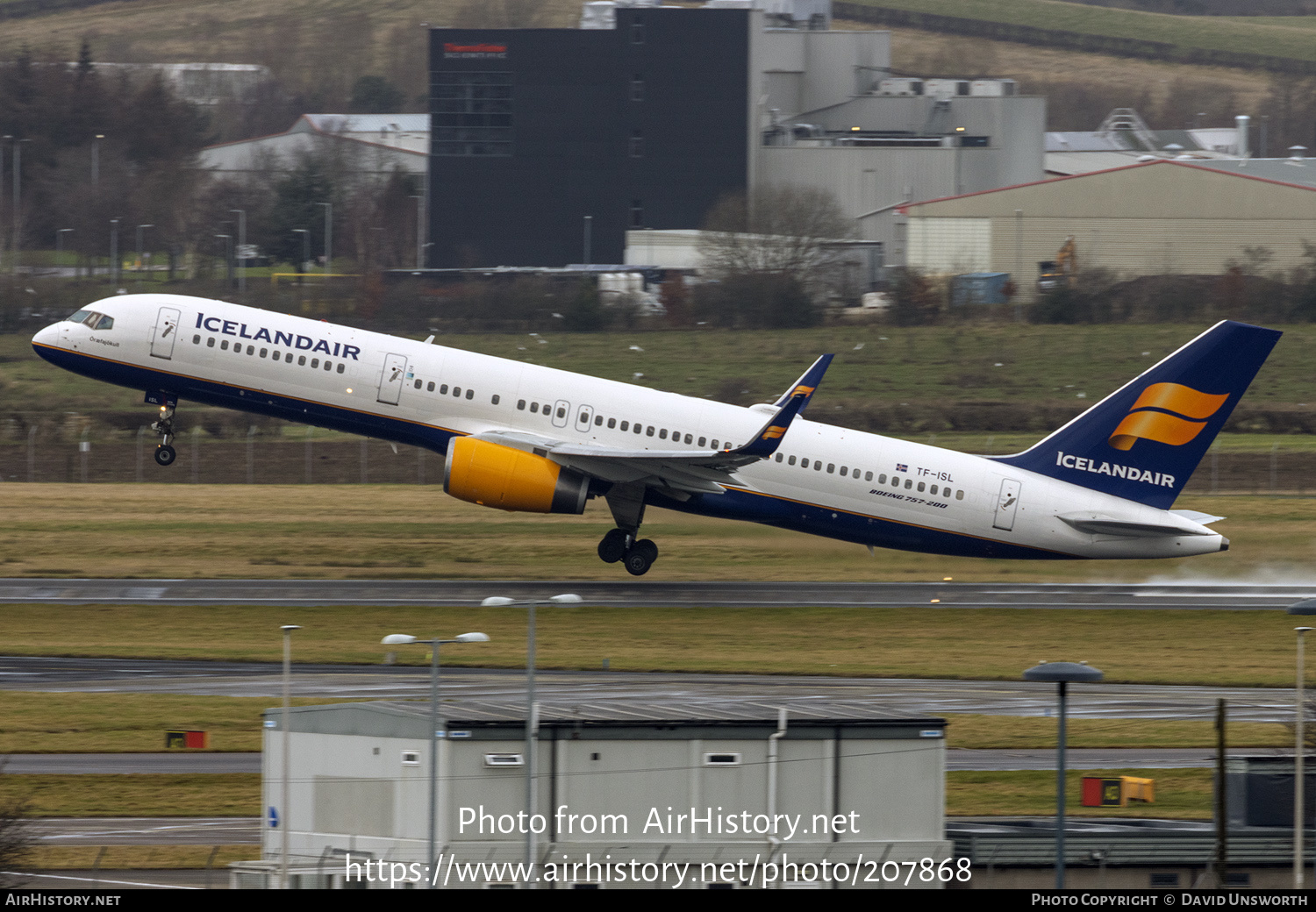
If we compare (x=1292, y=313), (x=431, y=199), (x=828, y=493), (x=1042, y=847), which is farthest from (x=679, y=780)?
(x=431, y=199)

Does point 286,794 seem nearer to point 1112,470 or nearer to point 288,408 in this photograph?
point 288,408

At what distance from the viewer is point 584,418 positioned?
Answer: 44719mm

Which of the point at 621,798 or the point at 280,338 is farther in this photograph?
the point at 280,338

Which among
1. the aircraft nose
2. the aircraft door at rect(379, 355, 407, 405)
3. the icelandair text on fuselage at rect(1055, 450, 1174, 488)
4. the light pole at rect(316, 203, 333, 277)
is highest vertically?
the light pole at rect(316, 203, 333, 277)

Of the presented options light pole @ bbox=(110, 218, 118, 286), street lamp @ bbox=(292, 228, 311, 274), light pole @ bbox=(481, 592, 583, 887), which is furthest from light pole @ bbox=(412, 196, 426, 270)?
light pole @ bbox=(481, 592, 583, 887)

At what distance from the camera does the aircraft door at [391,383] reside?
43875 mm

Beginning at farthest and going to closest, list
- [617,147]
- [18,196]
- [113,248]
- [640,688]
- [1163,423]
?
[18,196] → [617,147] → [113,248] → [1163,423] → [640,688]

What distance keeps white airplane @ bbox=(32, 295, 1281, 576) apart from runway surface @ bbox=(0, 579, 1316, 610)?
1.83 metres

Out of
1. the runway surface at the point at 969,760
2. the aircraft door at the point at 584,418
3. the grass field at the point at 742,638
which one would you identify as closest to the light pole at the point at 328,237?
the aircraft door at the point at 584,418

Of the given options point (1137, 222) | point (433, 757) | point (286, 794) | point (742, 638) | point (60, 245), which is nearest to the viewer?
point (433, 757)

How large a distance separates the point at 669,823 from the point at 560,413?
2194cm

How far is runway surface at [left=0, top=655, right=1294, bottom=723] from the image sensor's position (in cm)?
3516

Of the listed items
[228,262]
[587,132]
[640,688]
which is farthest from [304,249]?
[640,688]

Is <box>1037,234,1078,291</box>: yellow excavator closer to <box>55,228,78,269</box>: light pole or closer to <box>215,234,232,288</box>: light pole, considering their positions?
<box>215,234,232,288</box>: light pole
